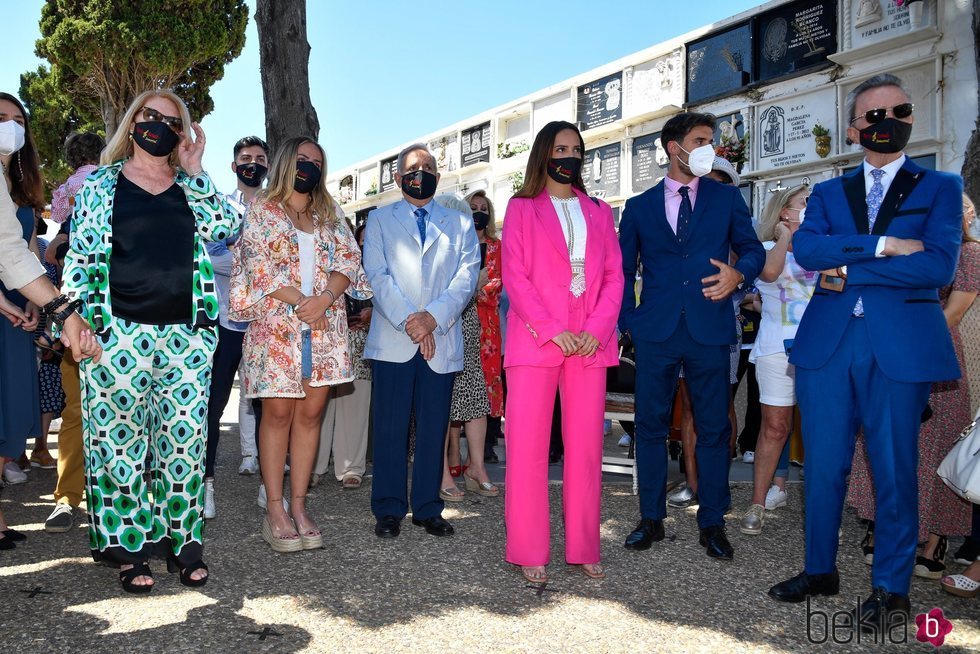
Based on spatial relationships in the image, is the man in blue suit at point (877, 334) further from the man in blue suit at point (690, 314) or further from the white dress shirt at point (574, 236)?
the white dress shirt at point (574, 236)

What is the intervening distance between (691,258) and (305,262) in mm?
2071

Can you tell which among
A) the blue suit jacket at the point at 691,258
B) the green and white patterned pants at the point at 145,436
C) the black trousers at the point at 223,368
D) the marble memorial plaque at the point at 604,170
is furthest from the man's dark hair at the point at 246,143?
the marble memorial plaque at the point at 604,170

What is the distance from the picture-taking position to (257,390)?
3910mm

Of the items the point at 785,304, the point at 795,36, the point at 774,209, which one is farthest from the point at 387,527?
the point at 795,36

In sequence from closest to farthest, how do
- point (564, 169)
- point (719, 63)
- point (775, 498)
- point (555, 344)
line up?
point (555, 344) → point (564, 169) → point (775, 498) → point (719, 63)

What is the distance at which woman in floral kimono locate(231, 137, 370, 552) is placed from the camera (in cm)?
395

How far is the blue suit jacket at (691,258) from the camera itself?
4.11 m

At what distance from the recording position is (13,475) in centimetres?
577

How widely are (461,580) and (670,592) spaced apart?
959 millimetres

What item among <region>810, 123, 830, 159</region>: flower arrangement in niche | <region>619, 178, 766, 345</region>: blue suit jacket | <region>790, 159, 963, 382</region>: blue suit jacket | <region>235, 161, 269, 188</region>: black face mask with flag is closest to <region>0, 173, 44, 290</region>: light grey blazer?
<region>235, 161, 269, 188</region>: black face mask with flag

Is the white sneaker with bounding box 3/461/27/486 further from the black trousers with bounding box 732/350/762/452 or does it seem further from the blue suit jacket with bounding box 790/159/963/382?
the black trousers with bounding box 732/350/762/452

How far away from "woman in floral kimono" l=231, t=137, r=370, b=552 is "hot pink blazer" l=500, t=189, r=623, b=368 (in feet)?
3.14

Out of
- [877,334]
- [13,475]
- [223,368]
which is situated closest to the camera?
[877,334]

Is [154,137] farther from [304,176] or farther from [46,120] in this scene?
[46,120]
